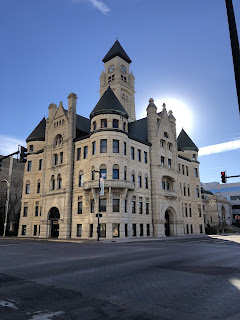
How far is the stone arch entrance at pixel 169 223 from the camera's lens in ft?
165

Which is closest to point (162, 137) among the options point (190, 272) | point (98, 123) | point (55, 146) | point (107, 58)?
point (98, 123)

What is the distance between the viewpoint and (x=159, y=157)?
48844 millimetres

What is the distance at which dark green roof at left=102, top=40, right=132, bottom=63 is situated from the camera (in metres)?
67.7

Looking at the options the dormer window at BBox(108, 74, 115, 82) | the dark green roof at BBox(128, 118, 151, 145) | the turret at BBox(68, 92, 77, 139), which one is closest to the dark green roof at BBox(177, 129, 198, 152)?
the dark green roof at BBox(128, 118, 151, 145)

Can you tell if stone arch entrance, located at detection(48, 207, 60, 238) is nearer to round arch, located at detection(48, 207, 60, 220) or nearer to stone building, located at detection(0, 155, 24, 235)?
round arch, located at detection(48, 207, 60, 220)

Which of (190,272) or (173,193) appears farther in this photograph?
(173,193)

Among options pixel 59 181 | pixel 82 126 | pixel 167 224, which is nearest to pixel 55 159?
pixel 59 181

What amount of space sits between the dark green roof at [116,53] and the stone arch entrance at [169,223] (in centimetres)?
4260

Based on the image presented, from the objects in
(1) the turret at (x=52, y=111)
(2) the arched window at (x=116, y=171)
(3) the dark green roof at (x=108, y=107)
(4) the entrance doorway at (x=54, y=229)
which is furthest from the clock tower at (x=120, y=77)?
(4) the entrance doorway at (x=54, y=229)

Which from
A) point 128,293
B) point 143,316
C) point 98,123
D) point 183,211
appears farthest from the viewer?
point 183,211

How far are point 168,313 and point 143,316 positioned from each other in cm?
60

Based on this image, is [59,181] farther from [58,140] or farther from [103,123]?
[103,123]

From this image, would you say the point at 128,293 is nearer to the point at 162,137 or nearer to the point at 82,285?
the point at 82,285

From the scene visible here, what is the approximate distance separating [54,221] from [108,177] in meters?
15.1
